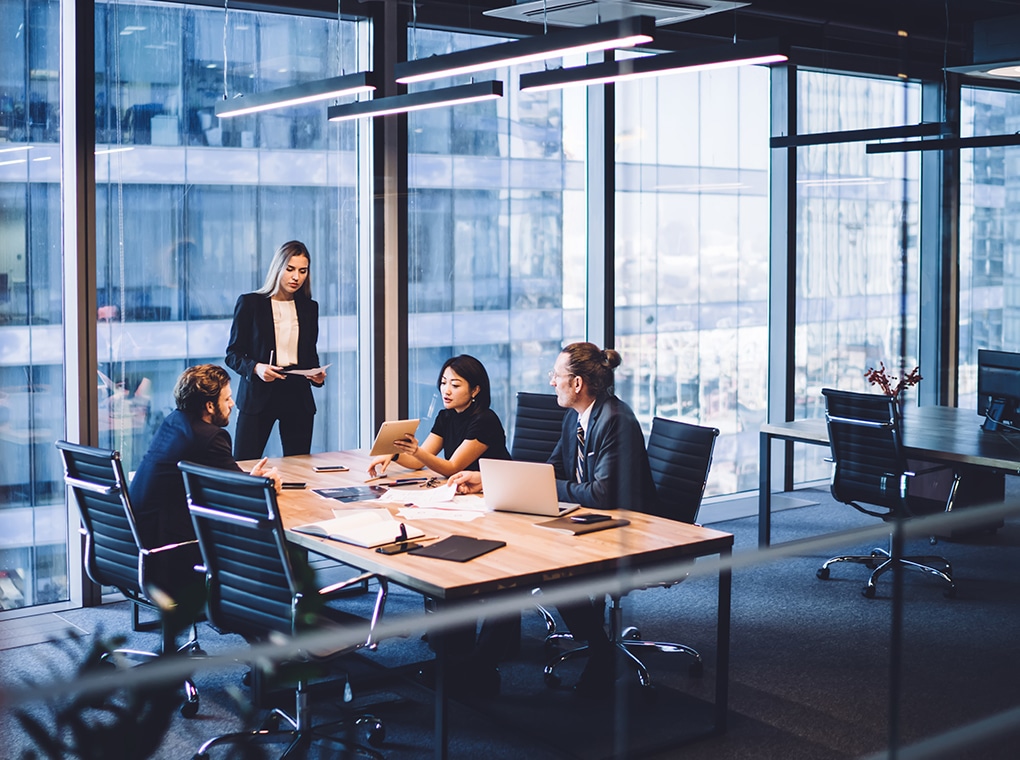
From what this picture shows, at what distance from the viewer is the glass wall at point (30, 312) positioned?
469 cm

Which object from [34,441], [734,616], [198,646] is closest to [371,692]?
[198,646]

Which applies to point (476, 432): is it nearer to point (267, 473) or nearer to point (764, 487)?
point (267, 473)

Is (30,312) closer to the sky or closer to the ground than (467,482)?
closer to the sky

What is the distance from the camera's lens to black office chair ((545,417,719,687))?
4.01m

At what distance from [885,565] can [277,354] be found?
3029mm

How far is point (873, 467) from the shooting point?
5223 millimetres

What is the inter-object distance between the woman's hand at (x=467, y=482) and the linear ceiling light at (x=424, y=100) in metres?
1.48

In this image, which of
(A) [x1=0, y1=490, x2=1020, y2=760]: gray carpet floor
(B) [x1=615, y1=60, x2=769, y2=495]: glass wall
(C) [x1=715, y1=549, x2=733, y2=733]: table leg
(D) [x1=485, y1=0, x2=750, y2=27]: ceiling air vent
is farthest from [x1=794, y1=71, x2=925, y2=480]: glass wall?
(C) [x1=715, y1=549, x2=733, y2=733]: table leg

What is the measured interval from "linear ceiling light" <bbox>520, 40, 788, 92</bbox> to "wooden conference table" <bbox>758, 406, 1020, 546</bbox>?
2085 mm

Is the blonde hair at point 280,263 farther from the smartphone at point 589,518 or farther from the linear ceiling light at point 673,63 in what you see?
the smartphone at point 589,518

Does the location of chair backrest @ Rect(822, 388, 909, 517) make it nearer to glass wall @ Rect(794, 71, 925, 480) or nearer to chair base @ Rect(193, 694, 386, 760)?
glass wall @ Rect(794, 71, 925, 480)

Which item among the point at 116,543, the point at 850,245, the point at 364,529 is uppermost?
the point at 850,245

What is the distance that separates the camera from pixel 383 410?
575 centimetres

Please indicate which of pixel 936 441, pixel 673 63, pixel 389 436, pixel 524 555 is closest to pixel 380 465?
pixel 389 436
